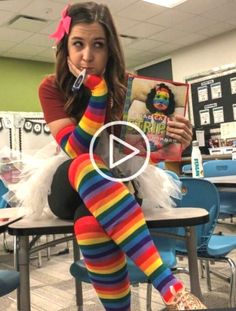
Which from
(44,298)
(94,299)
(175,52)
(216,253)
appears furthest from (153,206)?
(175,52)

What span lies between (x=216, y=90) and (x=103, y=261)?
5.29 m

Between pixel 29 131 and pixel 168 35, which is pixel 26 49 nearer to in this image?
pixel 29 131

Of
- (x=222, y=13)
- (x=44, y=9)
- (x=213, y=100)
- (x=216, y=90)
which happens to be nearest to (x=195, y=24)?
(x=222, y=13)

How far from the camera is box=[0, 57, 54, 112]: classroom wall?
20.4ft

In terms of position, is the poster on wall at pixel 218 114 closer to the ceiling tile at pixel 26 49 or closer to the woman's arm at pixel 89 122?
the ceiling tile at pixel 26 49

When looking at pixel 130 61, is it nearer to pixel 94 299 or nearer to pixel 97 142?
pixel 94 299

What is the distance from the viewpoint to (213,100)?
233 inches

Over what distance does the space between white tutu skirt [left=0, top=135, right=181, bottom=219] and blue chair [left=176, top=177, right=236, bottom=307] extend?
→ 0.39m

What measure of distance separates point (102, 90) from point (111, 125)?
11cm

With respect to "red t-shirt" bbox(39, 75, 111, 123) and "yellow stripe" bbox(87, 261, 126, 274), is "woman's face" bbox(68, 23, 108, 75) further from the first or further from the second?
"yellow stripe" bbox(87, 261, 126, 274)

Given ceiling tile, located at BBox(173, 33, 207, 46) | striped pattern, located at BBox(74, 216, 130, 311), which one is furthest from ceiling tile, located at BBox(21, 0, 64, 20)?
striped pattern, located at BBox(74, 216, 130, 311)

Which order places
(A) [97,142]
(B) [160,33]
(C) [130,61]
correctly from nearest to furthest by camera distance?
(A) [97,142]
(B) [160,33]
(C) [130,61]

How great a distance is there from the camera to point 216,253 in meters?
1.59

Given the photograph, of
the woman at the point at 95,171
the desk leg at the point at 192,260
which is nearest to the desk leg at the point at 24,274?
the woman at the point at 95,171
